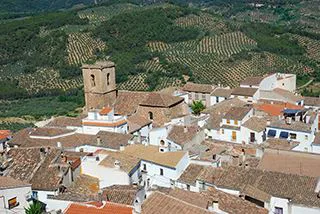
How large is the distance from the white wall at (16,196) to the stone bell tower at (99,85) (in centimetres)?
1728

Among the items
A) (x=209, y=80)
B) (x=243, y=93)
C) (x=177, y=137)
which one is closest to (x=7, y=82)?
(x=209, y=80)

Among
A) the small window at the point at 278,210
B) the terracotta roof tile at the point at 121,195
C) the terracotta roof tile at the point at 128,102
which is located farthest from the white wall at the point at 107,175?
the terracotta roof tile at the point at 128,102

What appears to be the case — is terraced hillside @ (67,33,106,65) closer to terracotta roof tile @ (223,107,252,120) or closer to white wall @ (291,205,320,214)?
terracotta roof tile @ (223,107,252,120)

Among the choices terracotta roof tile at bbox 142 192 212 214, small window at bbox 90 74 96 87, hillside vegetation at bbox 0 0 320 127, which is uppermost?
small window at bbox 90 74 96 87

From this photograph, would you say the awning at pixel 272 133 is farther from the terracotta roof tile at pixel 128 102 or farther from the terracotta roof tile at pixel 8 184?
the terracotta roof tile at pixel 8 184

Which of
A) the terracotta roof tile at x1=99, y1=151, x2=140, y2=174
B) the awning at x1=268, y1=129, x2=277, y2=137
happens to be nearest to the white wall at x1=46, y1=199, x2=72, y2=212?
the terracotta roof tile at x1=99, y1=151, x2=140, y2=174

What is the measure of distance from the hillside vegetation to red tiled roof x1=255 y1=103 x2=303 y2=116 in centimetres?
2063

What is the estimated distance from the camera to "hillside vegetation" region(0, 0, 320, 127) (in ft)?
227

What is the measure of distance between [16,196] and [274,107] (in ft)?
75.9

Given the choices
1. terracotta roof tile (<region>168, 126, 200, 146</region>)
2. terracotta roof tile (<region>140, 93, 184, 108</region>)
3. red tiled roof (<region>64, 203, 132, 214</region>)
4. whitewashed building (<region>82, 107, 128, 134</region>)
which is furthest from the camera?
terracotta roof tile (<region>140, 93, 184, 108</region>)

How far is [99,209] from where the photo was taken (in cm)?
1709

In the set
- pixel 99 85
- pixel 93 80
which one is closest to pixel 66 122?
pixel 99 85

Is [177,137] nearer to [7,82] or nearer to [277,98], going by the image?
[277,98]

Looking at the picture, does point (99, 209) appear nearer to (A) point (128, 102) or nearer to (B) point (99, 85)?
(A) point (128, 102)
